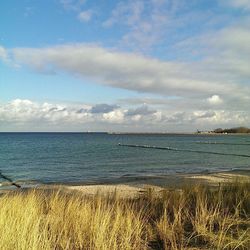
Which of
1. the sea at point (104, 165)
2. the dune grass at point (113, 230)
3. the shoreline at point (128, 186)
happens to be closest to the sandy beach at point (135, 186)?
the shoreline at point (128, 186)

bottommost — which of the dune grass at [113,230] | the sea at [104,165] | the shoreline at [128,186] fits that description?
the sea at [104,165]

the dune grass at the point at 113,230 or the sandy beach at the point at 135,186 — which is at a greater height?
the dune grass at the point at 113,230

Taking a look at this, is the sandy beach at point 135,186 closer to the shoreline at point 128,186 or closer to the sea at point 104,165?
the shoreline at point 128,186

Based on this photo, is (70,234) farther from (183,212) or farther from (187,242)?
(183,212)

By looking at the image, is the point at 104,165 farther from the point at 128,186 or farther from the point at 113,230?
the point at 113,230

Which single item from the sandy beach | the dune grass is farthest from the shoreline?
the dune grass

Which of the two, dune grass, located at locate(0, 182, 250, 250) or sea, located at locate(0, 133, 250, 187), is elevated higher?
dune grass, located at locate(0, 182, 250, 250)

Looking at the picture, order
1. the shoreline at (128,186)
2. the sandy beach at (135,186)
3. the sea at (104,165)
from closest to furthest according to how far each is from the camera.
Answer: the sandy beach at (135,186), the shoreline at (128,186), the sea at (104,165)

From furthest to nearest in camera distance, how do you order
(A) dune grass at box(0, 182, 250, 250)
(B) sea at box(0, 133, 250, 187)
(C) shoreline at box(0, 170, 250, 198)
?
(B) sea at box(0, 133, 250, 187) < (C) shoreline at box(0, 170, 250, 198) < (A) dune grass at box(0, 182, 250, 250)

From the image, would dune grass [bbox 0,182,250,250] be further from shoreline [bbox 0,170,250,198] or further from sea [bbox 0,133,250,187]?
sea [bbox 0,133,250,187]

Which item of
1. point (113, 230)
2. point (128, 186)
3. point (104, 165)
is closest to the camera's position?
point (113, 230)

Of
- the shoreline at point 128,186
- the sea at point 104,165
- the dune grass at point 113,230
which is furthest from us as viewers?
the sea at point 104,165

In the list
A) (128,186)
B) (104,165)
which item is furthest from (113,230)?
(104,165)

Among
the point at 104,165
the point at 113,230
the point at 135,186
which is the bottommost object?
the point at 104,165
